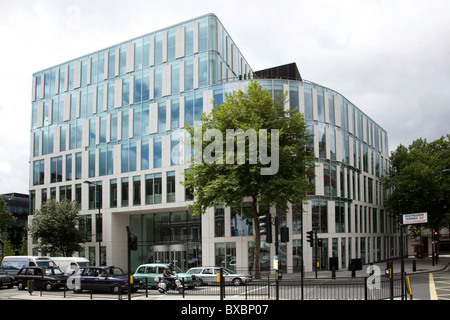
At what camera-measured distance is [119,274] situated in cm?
2527

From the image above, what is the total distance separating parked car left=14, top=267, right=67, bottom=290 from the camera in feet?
85.9

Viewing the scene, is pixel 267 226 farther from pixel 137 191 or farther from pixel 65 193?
pixel 65 193

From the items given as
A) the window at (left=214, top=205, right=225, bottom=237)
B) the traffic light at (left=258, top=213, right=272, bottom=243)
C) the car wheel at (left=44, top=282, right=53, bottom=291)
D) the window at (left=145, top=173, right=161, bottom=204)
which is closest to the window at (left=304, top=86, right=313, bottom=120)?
the window at (left=214, top=205, right=225, bottom=237)

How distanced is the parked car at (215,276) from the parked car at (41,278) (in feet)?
27.3

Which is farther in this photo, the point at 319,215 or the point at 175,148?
the point at 175,148

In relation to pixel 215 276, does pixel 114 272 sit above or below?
above

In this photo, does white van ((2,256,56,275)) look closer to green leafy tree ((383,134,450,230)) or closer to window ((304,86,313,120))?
window ((304,86,313,120))

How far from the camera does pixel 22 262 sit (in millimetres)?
31875

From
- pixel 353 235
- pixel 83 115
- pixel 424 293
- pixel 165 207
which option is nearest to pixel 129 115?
pixel 83 115

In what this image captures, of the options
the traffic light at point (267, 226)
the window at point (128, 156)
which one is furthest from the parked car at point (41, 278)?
the window at point (128, 156)

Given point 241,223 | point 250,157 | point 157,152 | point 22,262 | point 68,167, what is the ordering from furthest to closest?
point 68,167 < point 157,152 < point 241,223 < point 22,262 < point 250,157

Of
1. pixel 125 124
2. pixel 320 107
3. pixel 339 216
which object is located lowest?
pixel 339 216

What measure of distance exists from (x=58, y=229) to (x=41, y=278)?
16.9m

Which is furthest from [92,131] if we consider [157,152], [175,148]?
[175,148]
